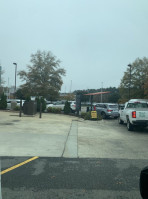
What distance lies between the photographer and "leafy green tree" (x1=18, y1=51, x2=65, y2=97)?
1303 inches

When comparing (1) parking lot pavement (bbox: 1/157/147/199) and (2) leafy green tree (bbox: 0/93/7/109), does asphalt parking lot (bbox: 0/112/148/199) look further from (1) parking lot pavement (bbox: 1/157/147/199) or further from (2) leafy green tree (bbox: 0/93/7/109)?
(2) leafy green tree (bbox: 0/93/7/109)

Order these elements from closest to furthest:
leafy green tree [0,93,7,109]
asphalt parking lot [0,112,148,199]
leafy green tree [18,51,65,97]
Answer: asphalt parking lot [0,112,148,199] < leafy green tree [0,93,7,109] < leafy green tree [18,51,65,97]

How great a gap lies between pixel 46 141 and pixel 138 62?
3086 cm

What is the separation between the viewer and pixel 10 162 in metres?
5.42

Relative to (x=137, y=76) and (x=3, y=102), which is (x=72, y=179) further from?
(x=137, y=76)

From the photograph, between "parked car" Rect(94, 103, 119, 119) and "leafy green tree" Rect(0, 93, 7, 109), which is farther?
"leafy green tree" Rect(0, 93, 7, 109)

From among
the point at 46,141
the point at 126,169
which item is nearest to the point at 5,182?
the point at 126,169

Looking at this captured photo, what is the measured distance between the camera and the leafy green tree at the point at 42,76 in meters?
33.1

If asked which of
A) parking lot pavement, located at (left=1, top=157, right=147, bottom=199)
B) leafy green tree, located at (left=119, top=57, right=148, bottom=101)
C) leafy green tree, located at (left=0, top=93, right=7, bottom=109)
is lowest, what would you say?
parking lot pavement, located at (left=1, top=157, right=147, bottom=199)

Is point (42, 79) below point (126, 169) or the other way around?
the other way around

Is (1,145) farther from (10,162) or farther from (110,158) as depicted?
(110,158)

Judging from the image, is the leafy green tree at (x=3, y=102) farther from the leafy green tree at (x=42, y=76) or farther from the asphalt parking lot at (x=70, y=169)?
the asphalt parking lot at (x=70, y=169)

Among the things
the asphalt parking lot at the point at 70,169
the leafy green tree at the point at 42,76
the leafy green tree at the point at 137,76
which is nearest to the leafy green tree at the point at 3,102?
the leafy green tree at the point at 42,76

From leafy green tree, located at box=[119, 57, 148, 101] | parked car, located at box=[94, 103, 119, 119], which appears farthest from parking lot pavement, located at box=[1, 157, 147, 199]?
leafy green tree, located at box=[119, 57, 148, 101]
